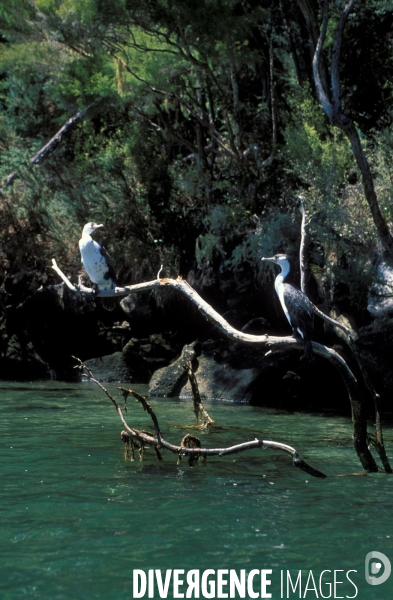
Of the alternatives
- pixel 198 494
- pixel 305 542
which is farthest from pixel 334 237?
pixel 305 542

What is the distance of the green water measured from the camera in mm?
4961

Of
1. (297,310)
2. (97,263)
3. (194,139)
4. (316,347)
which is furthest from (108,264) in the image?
(194,139)

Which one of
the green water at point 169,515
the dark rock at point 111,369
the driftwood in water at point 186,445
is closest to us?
the green water at point 169,515

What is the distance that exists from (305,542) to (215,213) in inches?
457

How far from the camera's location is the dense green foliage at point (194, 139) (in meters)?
14.8

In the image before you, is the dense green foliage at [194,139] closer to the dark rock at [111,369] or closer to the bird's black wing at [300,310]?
the dark rock at [111,369]

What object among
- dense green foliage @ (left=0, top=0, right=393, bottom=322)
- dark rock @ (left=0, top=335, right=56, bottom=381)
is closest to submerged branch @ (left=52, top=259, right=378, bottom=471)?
dense green foliage @ (left=0, top=0, right=393, bottom=322)

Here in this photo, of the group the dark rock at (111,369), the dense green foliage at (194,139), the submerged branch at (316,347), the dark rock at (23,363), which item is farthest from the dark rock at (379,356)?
the dark rock at (23,363)

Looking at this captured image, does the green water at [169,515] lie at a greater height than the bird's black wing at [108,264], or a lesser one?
lesser

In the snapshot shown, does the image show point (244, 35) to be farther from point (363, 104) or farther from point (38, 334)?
point (38, 334)

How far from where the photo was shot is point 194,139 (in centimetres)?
1922

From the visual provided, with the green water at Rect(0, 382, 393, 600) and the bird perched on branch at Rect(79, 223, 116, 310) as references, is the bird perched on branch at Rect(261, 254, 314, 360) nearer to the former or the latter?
the green water at Rect(0, 382, 393, 600)

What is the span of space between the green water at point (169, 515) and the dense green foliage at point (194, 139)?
20.2ft

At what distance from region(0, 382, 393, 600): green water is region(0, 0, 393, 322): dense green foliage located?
6.17m
